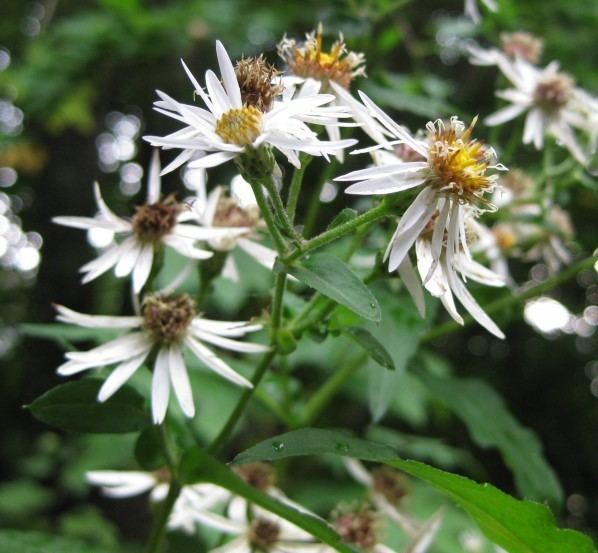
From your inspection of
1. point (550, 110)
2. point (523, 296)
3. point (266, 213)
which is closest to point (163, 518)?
point (266, 213)

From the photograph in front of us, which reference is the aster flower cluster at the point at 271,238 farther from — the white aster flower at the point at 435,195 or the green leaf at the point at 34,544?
the green leaf at the point at 34,544

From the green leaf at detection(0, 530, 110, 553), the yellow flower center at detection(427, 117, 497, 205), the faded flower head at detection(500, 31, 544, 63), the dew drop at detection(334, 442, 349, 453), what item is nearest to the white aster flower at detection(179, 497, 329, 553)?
the green leaf at detection(0, 530, 110, 553)

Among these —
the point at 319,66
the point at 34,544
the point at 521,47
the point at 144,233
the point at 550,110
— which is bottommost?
the point at 34,544

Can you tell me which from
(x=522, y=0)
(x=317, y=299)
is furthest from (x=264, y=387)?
(x=522, y=0)

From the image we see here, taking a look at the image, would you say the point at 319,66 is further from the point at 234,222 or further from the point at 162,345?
the point at 162,345

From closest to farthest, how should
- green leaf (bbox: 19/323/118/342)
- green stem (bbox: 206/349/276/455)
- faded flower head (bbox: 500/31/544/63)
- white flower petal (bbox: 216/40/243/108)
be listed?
white flower petal (bbox: 216/40/243/108) < green stem (bbox: 206/349/276/455) < green leaf (bbox: 19/323/118/342) < faded flower head (bbox: 500/31/544/63)

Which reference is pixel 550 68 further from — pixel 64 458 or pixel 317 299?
pixel 64 458

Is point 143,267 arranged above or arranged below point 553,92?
below

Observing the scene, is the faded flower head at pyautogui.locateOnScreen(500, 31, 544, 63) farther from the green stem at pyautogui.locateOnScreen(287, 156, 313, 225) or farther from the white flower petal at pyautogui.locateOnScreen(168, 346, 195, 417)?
the white flower petal at pyautogui.locateOnScreen(168, 346, 195, 417)
